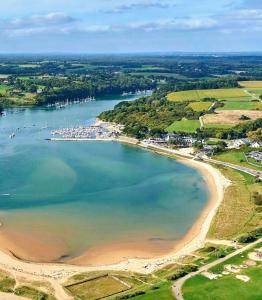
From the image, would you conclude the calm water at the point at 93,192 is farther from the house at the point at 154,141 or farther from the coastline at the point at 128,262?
the house at the point at 154,141

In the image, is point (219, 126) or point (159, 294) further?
point (219, 126)

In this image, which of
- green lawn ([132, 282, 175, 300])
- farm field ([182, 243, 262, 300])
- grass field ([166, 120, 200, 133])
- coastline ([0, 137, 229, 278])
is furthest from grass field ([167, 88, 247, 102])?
green lawn ([132, 282, 175, 300])

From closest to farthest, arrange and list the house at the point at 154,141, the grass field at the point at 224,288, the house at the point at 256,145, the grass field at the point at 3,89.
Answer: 1. the grass field at the point at 224,288
2. the house at the point at 256,145
3. the house at the point at 154,141
4. the grass field at the point at 3,89

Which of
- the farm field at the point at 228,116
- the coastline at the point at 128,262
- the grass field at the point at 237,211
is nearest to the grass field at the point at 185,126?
the farm field at the point at 228,116

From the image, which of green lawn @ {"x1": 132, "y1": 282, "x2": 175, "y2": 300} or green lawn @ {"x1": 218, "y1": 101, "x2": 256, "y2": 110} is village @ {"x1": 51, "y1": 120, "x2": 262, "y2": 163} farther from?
green lawn @ {"x1": 132, "y1": 282, "x2": 175, "y2": 300}

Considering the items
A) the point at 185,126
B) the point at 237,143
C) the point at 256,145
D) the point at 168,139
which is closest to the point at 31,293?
the point at 256,145

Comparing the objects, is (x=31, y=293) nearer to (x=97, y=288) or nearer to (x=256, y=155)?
(x=97, y=288)
